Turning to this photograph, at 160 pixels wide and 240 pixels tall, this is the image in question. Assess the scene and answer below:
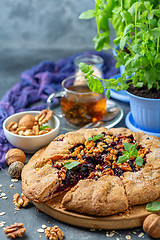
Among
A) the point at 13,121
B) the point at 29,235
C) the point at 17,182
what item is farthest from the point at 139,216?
the point at 13,121

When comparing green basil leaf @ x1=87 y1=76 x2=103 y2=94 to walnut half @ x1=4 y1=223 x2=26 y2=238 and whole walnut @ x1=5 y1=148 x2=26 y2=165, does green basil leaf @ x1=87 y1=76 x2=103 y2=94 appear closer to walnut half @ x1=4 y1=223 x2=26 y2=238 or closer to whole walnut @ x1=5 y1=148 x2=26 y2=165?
whole walnut @ x1=5 y1=148 x2=26 y2=165

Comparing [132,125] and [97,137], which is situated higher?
[97,137]

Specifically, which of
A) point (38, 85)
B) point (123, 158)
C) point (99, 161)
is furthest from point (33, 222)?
point (38, 85)

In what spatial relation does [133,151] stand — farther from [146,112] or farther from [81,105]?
[81,105]

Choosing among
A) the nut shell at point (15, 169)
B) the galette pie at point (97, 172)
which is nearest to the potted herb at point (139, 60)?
the galette pie at point (97, 172)

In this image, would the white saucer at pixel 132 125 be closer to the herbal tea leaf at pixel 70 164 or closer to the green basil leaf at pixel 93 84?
the green basil leaf at pixel 93 84

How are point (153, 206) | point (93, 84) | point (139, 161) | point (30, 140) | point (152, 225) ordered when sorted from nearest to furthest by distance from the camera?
point (152, 225) → point (153, 206) → point (139, 161) → point (93, 84) → point (30, 140)

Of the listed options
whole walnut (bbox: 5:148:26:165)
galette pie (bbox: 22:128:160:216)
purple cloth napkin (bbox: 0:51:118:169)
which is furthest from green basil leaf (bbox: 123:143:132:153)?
purple cloth napkin (bbox: 0:51:118:169)

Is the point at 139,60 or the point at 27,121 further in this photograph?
the point at 27,121
